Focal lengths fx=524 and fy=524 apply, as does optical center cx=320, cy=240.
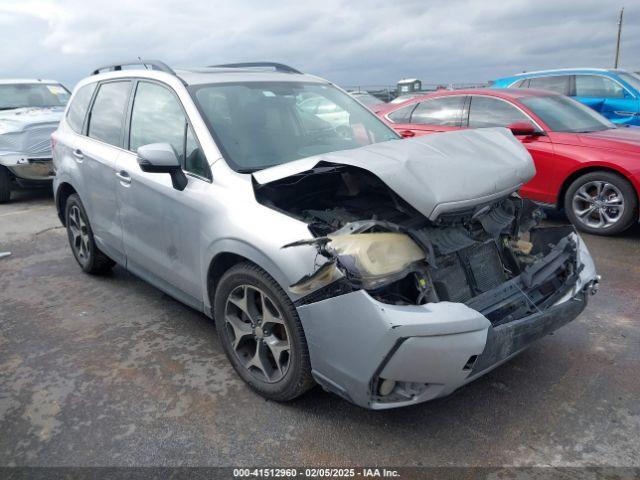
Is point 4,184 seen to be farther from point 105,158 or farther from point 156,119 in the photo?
point 156,119

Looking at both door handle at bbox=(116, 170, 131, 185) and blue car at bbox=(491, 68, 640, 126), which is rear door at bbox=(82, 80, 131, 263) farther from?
blue car at bbox=(491, 68, 640, 126)

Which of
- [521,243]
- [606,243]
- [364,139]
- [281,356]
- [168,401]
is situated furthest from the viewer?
[606,243]

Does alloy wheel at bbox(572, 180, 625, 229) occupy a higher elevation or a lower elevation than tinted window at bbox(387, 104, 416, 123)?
lower

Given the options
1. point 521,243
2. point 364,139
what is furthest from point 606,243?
point 364,139

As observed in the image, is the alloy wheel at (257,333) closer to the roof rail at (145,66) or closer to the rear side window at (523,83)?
the roof rail at (145,66)

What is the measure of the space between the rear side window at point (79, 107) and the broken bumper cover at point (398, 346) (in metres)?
3.18

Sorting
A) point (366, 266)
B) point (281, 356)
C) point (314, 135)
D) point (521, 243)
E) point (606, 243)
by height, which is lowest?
point (606, 243)

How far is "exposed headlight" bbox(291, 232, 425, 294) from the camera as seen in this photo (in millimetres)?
2287

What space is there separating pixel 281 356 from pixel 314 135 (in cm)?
154

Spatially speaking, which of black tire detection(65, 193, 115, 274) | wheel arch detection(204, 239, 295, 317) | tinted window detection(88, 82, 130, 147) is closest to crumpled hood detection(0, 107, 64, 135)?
black tire detection(65, 193, 115, 274)

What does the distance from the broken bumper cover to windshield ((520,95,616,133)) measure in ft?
14.2

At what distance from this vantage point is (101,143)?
4.11m

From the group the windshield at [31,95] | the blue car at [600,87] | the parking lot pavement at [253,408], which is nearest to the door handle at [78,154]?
the parking lot pavement at [253,408]

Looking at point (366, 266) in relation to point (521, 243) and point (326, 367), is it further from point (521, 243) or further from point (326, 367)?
point (521, 243)
